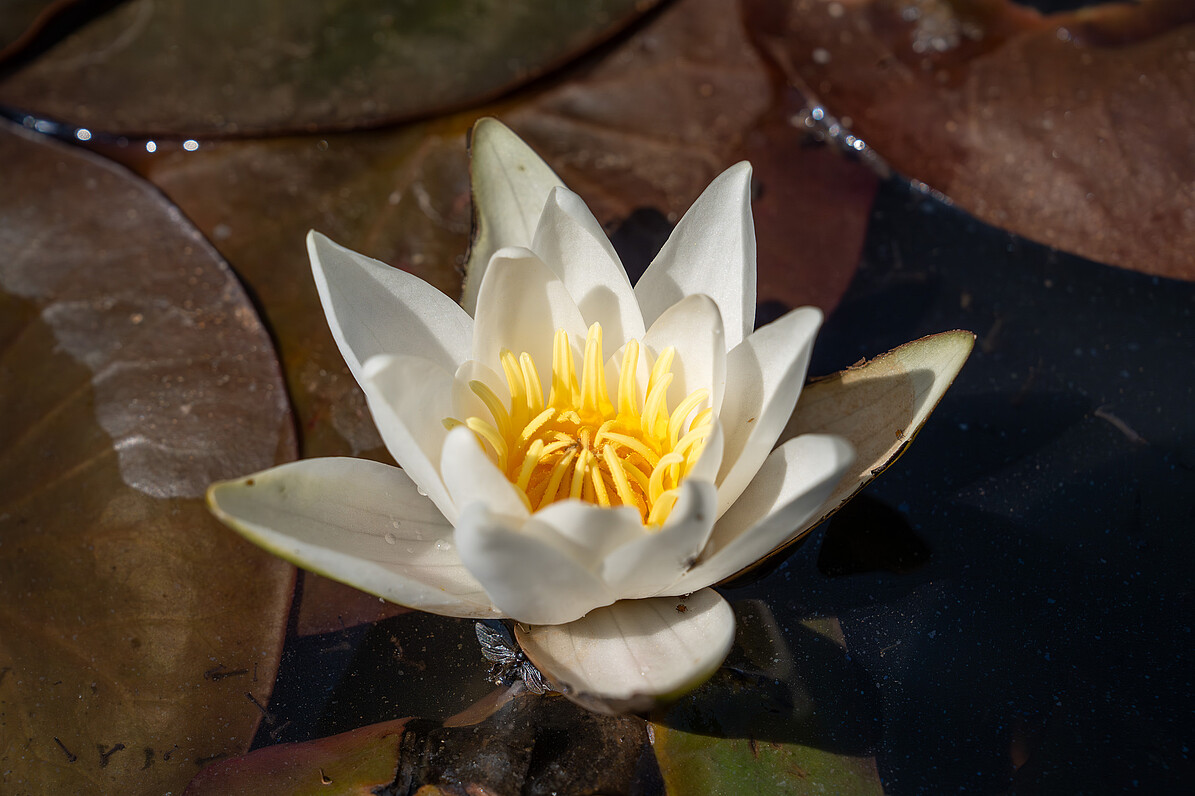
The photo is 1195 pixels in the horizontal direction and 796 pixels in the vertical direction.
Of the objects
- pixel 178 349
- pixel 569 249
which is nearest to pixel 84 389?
pixel 178 349

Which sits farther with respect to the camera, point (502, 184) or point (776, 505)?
point (502, 184)

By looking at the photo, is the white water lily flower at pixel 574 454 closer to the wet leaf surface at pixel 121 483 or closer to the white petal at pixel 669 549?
the white petal at pixel 669 549

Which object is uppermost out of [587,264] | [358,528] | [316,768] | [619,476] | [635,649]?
[587,264]

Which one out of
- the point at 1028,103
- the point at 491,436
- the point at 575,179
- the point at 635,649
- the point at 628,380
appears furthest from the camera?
the point at 575,179

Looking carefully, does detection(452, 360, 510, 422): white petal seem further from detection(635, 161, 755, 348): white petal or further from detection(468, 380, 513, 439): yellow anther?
detection(635, 161, 755, 348): white petal

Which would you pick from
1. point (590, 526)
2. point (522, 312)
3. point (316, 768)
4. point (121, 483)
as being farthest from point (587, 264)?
point (121, 483)

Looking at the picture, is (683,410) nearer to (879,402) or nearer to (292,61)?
(879,402)

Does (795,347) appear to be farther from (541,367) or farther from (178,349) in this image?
(178,349)
